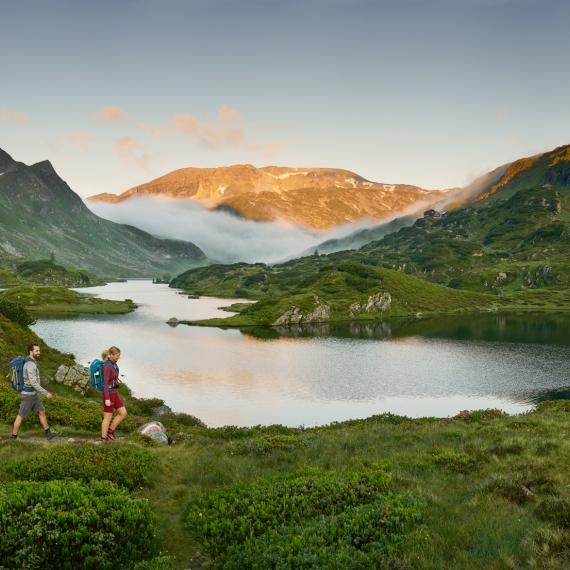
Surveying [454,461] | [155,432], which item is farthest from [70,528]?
[155,432]

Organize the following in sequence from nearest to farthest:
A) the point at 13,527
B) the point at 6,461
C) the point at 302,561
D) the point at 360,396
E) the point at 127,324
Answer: the point at 302,561 → the point at 13,527 → the point at 6,461 → the point at 360,396 → the point at 127,324

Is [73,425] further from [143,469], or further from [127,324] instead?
[127,324]

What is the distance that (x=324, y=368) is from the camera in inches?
3893

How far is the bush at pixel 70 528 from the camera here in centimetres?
995

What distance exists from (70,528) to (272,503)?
17.4ft

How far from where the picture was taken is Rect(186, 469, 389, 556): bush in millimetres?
11609

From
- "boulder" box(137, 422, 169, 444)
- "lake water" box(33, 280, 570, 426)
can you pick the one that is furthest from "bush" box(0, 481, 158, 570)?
"lake water" box(33, 280, 570, 426)

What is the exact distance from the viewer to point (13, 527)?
10.2 m

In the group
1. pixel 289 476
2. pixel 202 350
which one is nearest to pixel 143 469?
pixel 289 476

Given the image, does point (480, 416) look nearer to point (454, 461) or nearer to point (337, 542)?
point (454, 461)

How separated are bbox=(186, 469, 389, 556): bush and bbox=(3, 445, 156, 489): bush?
3.00m

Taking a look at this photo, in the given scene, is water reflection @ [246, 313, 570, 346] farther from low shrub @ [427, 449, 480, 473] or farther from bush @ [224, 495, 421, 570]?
bush @ [224, 495, 421, 570]

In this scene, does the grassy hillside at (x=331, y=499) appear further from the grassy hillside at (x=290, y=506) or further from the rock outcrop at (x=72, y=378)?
the rock outcrop at (x=72, y=378)

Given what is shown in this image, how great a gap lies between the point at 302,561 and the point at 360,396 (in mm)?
68815
